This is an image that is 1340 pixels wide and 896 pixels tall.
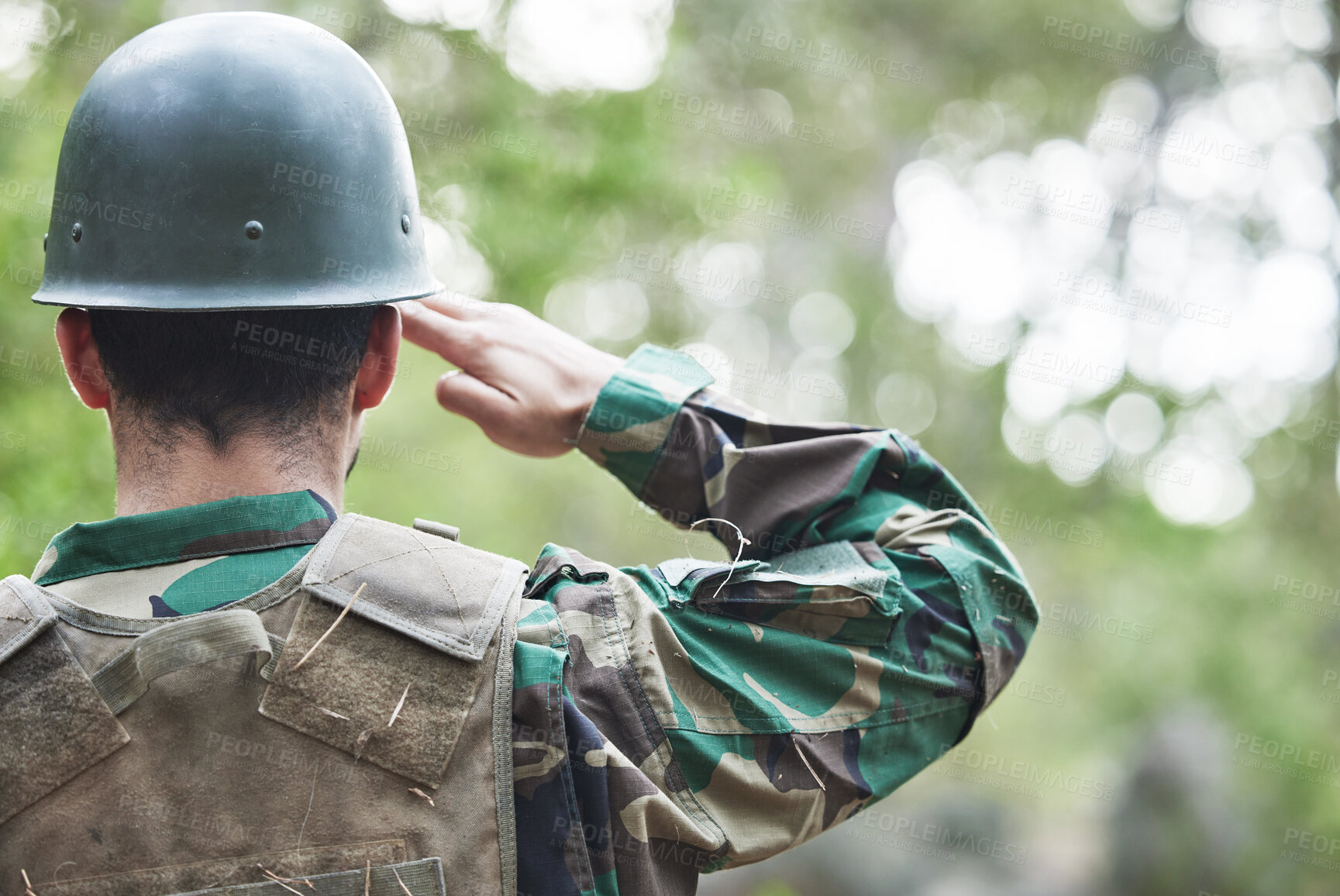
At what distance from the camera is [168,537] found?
1.43 meters

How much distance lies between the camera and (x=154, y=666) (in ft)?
4.19

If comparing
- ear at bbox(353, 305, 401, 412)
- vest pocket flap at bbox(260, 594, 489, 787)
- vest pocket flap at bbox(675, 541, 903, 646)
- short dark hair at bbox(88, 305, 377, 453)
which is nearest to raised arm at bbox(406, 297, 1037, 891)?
vest pocket flap at bbox(675, 541, 903, 646)

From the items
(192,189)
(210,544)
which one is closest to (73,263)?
(192,189)

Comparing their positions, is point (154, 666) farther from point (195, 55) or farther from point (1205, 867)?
point (1205, 867)

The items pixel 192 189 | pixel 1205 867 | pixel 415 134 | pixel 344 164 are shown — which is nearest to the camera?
pixel 192 189

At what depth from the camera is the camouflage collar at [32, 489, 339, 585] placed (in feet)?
4.64

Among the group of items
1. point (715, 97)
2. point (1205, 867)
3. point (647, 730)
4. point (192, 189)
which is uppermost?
point (192, 189)

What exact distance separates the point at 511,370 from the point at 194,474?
68cm

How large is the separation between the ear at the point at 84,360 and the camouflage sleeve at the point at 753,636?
72 centimetres

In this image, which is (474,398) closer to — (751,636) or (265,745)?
(751,636)

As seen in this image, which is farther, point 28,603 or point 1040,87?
point 1040,87

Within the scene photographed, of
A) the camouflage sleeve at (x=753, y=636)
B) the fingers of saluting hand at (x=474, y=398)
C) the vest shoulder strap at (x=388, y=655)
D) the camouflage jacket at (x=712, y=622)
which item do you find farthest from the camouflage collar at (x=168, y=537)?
the fingers of saluting hand at (x=474, y=398)

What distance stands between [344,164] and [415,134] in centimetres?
366

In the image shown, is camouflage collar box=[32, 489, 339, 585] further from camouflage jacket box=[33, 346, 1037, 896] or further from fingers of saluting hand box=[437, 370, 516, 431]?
fingers of saluting hand box=[437, 370, 516, 431]
